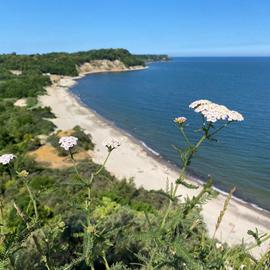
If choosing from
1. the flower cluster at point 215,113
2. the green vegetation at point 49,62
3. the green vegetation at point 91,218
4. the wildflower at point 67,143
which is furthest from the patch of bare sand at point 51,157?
the green vegetation at point 49,62

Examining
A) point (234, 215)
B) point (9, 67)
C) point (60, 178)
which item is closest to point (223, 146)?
point (234, 215)

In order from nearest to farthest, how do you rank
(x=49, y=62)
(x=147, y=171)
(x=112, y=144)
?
(x=112, y=144) < (x=147, y=171) < (x=49, y=62)

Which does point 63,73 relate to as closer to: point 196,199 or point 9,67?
point 9,67

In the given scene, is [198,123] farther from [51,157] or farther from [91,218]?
[91,218]

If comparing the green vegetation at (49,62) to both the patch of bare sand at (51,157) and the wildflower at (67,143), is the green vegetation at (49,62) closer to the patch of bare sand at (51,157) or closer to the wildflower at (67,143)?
the patch of bare sand at (51,157)

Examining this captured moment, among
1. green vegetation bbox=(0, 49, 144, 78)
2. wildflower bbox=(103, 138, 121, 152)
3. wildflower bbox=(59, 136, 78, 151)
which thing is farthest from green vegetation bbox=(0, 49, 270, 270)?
green vegetation bbox=(0, 49, 144, 78)

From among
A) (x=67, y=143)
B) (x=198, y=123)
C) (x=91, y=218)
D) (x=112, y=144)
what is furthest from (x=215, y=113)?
(x=198, y=123)
